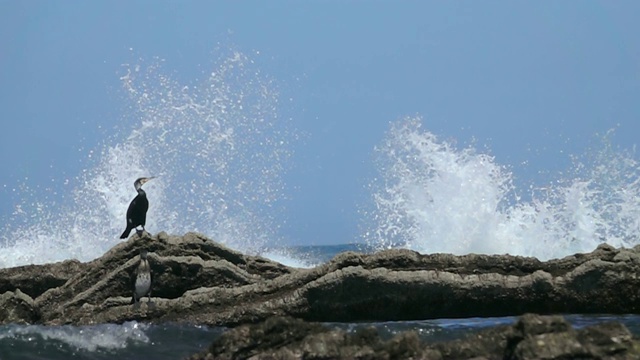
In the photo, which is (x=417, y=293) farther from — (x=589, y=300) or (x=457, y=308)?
(x=589, y=300)

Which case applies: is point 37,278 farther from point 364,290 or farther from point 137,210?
point 364,290

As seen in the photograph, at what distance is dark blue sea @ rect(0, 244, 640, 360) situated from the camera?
8.96 metres

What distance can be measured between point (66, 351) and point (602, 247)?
237 inches

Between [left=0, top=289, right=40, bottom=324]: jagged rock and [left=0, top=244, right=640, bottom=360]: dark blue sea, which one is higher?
[left=0, top=289, right=40, bottom=324]: jagged rock

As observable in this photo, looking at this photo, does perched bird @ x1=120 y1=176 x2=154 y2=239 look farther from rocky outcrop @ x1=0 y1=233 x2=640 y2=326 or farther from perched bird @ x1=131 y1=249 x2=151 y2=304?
perched bird @ x1=131 y1=249 x2=151 y2=304

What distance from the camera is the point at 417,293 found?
33.0ft

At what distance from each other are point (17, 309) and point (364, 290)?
4228 millimetres

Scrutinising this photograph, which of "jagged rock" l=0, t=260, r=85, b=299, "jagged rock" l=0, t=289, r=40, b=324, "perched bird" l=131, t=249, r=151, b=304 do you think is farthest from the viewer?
"jagged rock" l=0, t=260, r=85, b=299

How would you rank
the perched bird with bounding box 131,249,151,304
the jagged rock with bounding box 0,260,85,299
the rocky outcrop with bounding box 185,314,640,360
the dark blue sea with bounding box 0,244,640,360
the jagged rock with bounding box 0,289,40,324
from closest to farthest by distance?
the rocky outcrop with bounding box 185,314,640,360 < the dark blue sea with bounding box 0,244,640,360 < the perched bird with bounding box 131,249,151,304 < the jagged rock with bounding box 0,289,40,324 < the jagged rock with bounding box 0,260,85,299

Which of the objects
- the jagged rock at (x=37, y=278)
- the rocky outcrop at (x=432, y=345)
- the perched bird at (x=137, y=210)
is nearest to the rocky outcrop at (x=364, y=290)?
the jagged rock at (x=37, y=278)

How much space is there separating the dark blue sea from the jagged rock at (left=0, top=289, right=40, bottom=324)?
0.63 metres

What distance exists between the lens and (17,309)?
11.1 meters

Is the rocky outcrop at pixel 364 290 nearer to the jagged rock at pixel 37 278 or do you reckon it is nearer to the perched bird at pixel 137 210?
the jagged rock at pixel 37 278

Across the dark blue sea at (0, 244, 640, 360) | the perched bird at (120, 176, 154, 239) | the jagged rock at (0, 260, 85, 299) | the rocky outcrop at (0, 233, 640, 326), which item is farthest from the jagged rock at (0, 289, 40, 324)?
the perched bird at (120, 176, 154, 239)
